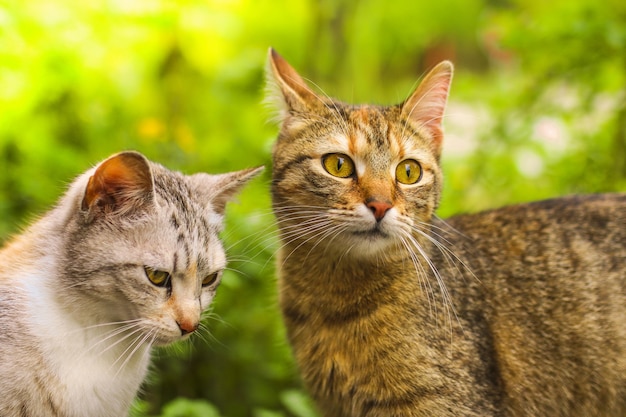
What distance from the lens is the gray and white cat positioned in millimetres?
2283

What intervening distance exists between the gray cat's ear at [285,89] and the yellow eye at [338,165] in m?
0.31

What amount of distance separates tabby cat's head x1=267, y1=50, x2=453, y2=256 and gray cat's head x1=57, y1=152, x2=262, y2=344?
494 mm

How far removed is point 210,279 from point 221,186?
38 cm

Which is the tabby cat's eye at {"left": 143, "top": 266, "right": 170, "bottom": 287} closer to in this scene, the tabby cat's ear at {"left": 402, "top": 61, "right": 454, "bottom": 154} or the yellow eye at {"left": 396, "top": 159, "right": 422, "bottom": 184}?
the yellow eye at {"left": 396, "top": 159, "right": 422, "bottom": 184}

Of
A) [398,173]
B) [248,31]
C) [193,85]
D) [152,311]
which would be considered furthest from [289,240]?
[248,31]

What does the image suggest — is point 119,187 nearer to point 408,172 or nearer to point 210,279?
point 210,279

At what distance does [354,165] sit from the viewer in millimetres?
2717

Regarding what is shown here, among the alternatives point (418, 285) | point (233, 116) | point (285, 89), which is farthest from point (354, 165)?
point (233, 116)

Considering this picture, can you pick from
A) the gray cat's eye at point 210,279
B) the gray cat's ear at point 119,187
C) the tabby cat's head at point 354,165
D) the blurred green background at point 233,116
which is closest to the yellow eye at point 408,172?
the tabby cat's head at point 354,165

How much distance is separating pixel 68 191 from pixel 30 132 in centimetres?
229

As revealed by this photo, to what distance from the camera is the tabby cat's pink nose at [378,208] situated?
8.30ft

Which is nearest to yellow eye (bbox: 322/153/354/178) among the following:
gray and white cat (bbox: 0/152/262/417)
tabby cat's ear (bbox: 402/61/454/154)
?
tabby cat's ear (bbox: 402/61/454/154)

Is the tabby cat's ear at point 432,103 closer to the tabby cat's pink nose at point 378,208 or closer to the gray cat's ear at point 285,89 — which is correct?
the gray cat's ear at point 285,89

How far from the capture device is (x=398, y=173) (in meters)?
2.79
